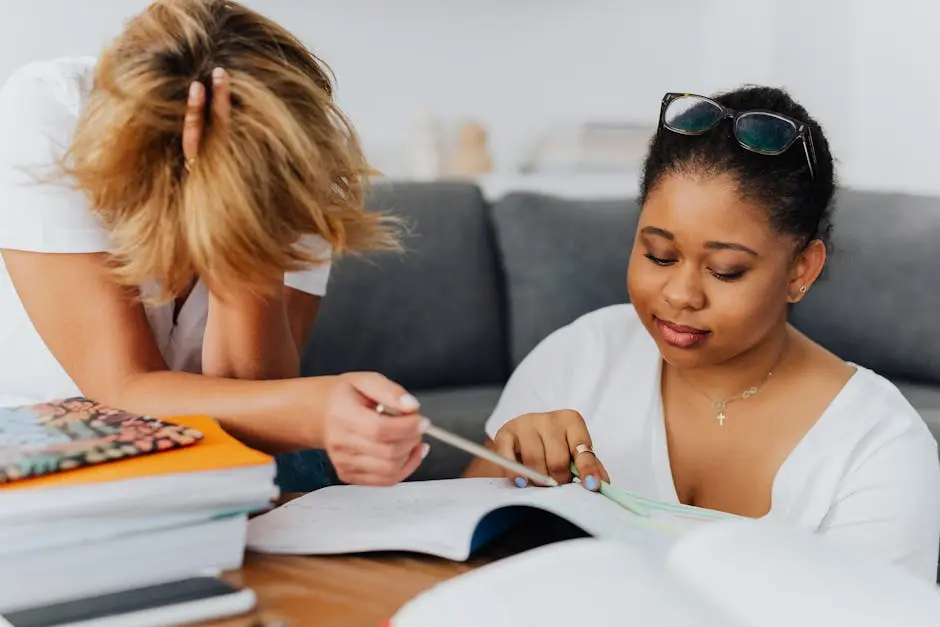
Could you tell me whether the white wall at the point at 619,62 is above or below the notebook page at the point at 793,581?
above

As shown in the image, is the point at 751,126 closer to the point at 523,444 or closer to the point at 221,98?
the point at 523,444

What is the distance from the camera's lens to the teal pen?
0.81 m

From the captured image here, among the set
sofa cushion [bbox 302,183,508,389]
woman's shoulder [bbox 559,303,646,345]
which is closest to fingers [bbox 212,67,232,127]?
woman's shoulder [bbox 559,303,646,345]

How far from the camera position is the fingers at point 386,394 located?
74 centimetres

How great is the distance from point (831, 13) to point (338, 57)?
1509 millimetres

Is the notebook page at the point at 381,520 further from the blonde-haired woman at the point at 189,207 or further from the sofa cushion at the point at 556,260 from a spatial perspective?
the sofa cushion at the point at 556,260

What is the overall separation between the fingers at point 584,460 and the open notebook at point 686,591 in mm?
220

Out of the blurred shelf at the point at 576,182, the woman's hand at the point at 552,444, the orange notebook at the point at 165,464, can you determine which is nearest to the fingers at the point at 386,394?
the orange notebook at the point at 165,464

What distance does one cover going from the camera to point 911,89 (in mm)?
3039

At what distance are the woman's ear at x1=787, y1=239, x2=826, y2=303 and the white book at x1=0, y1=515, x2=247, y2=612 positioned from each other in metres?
0.78

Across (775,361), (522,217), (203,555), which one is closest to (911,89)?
(522,217)

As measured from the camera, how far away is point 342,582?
71 centimetres

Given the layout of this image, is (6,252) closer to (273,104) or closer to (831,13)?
(273,104)

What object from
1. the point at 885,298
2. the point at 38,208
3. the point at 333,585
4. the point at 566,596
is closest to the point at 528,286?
the point at 885,298
